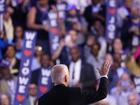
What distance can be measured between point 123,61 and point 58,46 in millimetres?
1125

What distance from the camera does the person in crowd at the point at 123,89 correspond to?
37.8 ft

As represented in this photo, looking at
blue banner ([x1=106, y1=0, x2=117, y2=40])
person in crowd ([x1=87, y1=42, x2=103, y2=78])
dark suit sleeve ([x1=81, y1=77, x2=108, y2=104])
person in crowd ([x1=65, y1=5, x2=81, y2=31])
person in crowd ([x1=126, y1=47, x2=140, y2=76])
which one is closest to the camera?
dark suit sleeve ([x1=81, y1=77, x2=108, y2=104])

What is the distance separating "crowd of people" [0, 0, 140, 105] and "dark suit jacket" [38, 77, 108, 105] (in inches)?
169

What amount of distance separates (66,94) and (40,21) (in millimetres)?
6275

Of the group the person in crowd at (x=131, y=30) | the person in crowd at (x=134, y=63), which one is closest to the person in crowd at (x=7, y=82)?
the person in crowd at (x=134, y=63)

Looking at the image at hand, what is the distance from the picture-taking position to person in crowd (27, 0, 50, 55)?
42.6ft

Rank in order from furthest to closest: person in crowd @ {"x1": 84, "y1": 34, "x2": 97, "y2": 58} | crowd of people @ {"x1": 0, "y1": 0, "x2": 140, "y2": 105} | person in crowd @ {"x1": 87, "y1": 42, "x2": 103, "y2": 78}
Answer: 1. person in crowd @ {"x1": 84, "y1": 34, "x2": 97, "y2": 58}
2. person in crowd @ {"x1": 87, "y1": 42, "x2": 103, "y2": 78}
3. crowd of people @ {"x1": 0, "y1": 0, "x2": 140, "y2": 105}

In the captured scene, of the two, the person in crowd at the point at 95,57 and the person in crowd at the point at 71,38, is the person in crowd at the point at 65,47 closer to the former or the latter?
the person in crowd at the point at 71,38

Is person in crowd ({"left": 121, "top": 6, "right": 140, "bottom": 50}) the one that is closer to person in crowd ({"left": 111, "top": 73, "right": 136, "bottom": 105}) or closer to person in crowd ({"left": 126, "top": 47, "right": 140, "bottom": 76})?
person in crowd ({"left": 126, "top": 47, "right": 140, "bottom": 76})

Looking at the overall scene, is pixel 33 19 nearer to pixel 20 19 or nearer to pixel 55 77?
pixel 20 19

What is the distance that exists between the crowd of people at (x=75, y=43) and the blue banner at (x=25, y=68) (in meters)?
0.16

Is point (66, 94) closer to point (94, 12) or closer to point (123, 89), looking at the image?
point (123, 89)

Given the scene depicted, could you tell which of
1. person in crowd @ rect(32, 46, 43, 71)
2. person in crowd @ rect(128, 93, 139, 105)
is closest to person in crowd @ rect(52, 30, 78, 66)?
person in crowd @ rect(32, 46, 43, 71)

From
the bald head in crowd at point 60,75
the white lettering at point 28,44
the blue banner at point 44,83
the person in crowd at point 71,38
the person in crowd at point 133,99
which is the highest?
the bald head in crowd at point 60,75
